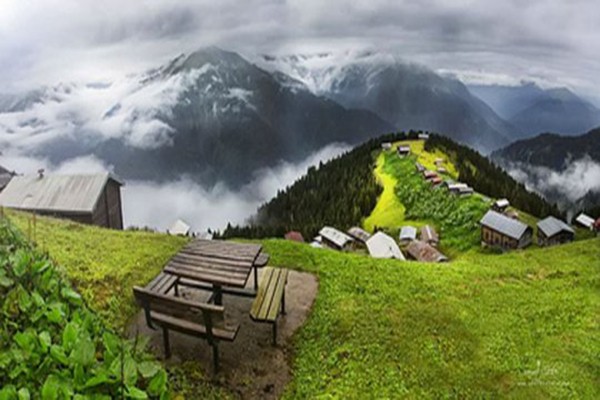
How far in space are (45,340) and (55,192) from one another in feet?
112

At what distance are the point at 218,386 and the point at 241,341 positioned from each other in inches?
65.8

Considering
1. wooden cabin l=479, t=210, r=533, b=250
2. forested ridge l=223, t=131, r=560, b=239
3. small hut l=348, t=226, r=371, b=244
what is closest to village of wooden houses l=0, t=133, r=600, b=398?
wooden cabin l=479, t=210, r=533, b=250

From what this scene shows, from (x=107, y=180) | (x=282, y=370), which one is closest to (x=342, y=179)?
(x=107, y=180)

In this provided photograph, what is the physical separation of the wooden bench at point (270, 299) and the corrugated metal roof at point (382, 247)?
5219 centimetres

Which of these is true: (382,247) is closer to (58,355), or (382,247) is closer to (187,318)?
(187,318)

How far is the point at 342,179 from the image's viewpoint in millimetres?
112625

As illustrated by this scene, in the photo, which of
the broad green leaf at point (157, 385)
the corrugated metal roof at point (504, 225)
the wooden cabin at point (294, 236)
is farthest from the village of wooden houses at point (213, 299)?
the wooden cabin at point (294, 236)

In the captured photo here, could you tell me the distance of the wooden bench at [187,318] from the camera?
7895 millimetres

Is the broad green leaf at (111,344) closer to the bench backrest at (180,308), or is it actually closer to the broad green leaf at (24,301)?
the broad green leaf at (24,301)

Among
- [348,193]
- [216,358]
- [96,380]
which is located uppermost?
[96,380]

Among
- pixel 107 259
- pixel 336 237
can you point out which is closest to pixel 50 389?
pixel 107 259

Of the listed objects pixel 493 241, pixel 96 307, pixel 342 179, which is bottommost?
pixel 342 179

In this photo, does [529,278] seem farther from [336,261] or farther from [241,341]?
[241,341]

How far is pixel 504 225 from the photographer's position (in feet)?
208
